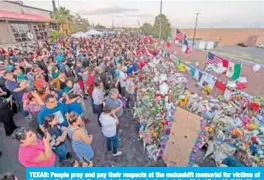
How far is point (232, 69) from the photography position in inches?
274

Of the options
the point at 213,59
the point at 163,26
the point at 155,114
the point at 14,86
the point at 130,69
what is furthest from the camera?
the point at 163,26

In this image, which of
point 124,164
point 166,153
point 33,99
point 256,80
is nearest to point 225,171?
point 166,153

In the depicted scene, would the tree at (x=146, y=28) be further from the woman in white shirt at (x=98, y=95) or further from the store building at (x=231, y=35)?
the woman in white shirt at (x=98, y=95)

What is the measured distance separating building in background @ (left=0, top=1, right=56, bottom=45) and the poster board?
60.1ft

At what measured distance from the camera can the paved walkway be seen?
13.5 ft

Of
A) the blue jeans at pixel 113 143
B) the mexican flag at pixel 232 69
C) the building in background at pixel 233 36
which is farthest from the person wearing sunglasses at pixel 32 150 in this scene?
the building in background at pixel 233 36

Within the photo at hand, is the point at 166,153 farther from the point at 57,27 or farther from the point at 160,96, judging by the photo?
the point at 57,27

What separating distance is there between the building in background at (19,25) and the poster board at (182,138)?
18.3m

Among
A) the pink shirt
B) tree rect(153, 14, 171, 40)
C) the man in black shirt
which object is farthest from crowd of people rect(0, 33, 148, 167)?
tree rect(153, 14, 171, 40)

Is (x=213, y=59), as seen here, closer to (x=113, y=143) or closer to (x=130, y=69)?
(x=130, y=69)

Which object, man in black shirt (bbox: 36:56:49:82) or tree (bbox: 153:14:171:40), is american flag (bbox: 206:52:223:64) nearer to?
man in black shirt (bbox: 36:56:49:82)

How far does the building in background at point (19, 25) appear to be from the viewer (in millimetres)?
17859

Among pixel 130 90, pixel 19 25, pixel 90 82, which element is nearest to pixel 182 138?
pixel 130 90

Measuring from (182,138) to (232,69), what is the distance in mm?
4664
